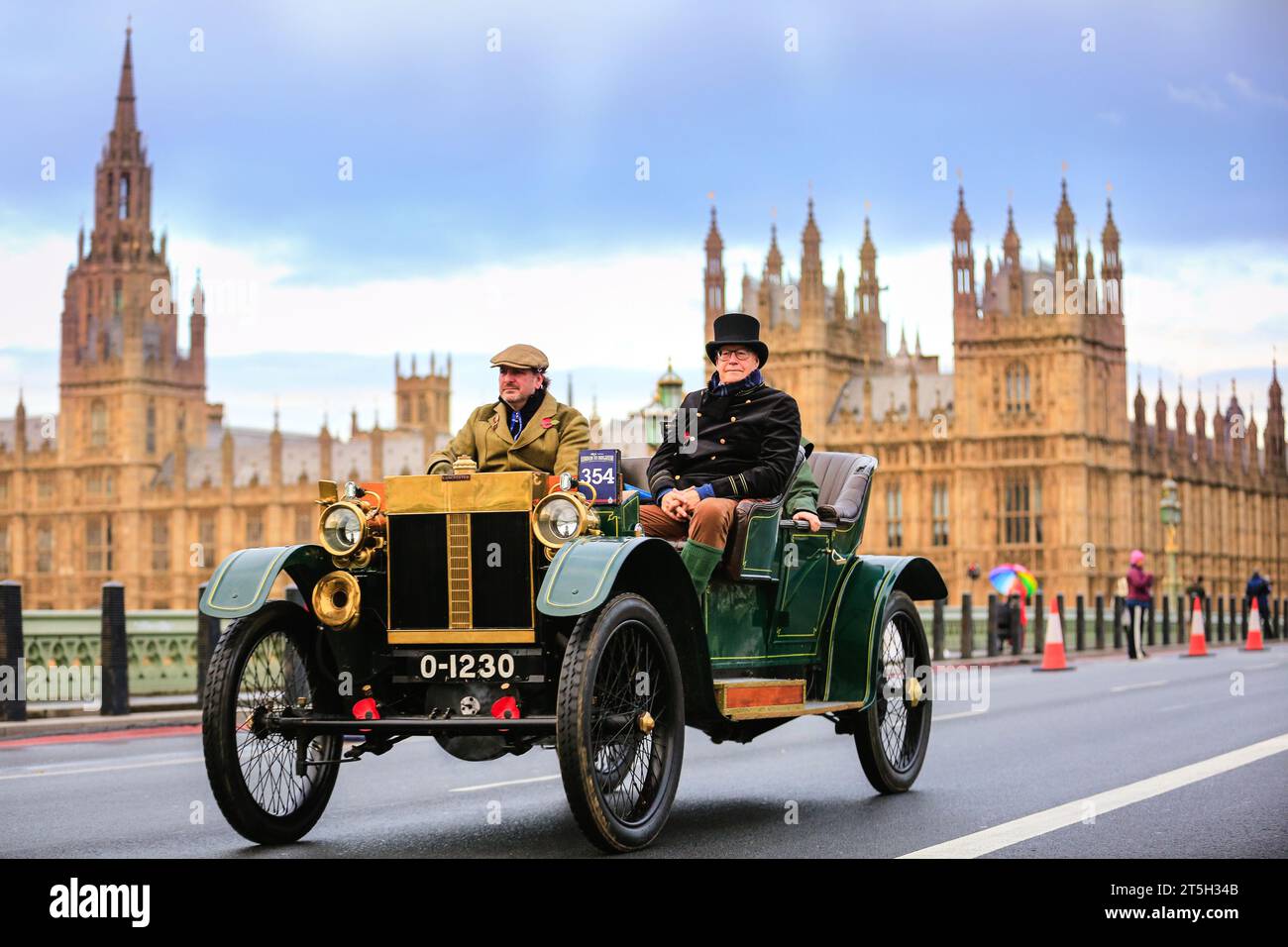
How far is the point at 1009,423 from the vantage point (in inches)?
2896

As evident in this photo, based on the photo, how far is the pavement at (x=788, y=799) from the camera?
22.3 feet

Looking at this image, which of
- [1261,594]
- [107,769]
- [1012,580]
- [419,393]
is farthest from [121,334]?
[107,769]

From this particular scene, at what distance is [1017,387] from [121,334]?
1890 inches

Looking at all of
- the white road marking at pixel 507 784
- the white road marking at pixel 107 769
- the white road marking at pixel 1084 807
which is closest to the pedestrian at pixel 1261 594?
the white road marking at pixel 1084 807

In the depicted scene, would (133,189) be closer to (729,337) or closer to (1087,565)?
(1087,565)

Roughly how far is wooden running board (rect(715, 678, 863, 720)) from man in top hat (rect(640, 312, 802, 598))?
794 millimetres

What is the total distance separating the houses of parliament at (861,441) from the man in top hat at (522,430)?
64.3m

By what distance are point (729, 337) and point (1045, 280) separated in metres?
68.0

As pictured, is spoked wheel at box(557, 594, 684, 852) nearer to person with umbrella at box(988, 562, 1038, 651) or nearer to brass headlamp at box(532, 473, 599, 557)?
brass headlamp at box(532, 473, 599, 557)

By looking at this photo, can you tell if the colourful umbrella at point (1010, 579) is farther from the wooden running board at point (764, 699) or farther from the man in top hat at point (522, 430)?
the man in top hat at point (522, 430)

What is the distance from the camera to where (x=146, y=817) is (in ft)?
26.1

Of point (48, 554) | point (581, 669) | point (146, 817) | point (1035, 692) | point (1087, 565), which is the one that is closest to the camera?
point (581, 669)

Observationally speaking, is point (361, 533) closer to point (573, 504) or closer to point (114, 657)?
point (573, 504)

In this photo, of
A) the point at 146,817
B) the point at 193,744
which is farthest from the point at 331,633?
the point at 193,744
